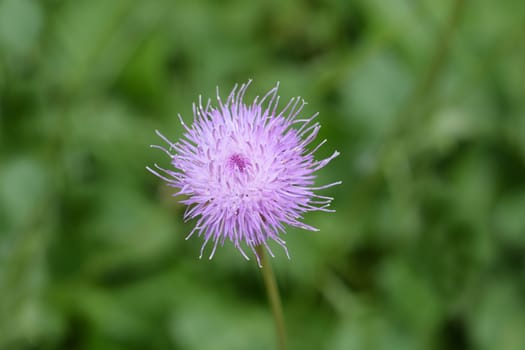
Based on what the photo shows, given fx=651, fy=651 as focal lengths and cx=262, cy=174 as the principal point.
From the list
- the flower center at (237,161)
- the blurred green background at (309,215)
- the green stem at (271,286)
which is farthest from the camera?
the blurred green background at (309,215)

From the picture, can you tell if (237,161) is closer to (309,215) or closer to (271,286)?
(271,286)

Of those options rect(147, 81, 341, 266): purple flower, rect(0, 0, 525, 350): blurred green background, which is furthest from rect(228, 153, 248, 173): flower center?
rect(0, 0, 525, 350): blurred green background

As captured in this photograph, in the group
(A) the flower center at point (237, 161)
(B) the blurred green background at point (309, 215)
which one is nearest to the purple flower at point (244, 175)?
(A) the flower center at point (237, 161)

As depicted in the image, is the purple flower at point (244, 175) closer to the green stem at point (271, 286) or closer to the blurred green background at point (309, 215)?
the green stem at point (271, 286)

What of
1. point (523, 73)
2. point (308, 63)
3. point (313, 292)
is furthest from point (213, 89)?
point (523, 73)

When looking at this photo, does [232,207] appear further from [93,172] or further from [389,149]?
[93,172]

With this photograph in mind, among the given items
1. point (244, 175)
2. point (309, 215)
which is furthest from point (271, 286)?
point (309, 215)

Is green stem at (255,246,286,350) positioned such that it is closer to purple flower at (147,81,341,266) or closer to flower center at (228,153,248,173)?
purple flower at (147,81,341,266)

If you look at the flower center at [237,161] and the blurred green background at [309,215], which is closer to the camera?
the flower center at [237,161]
